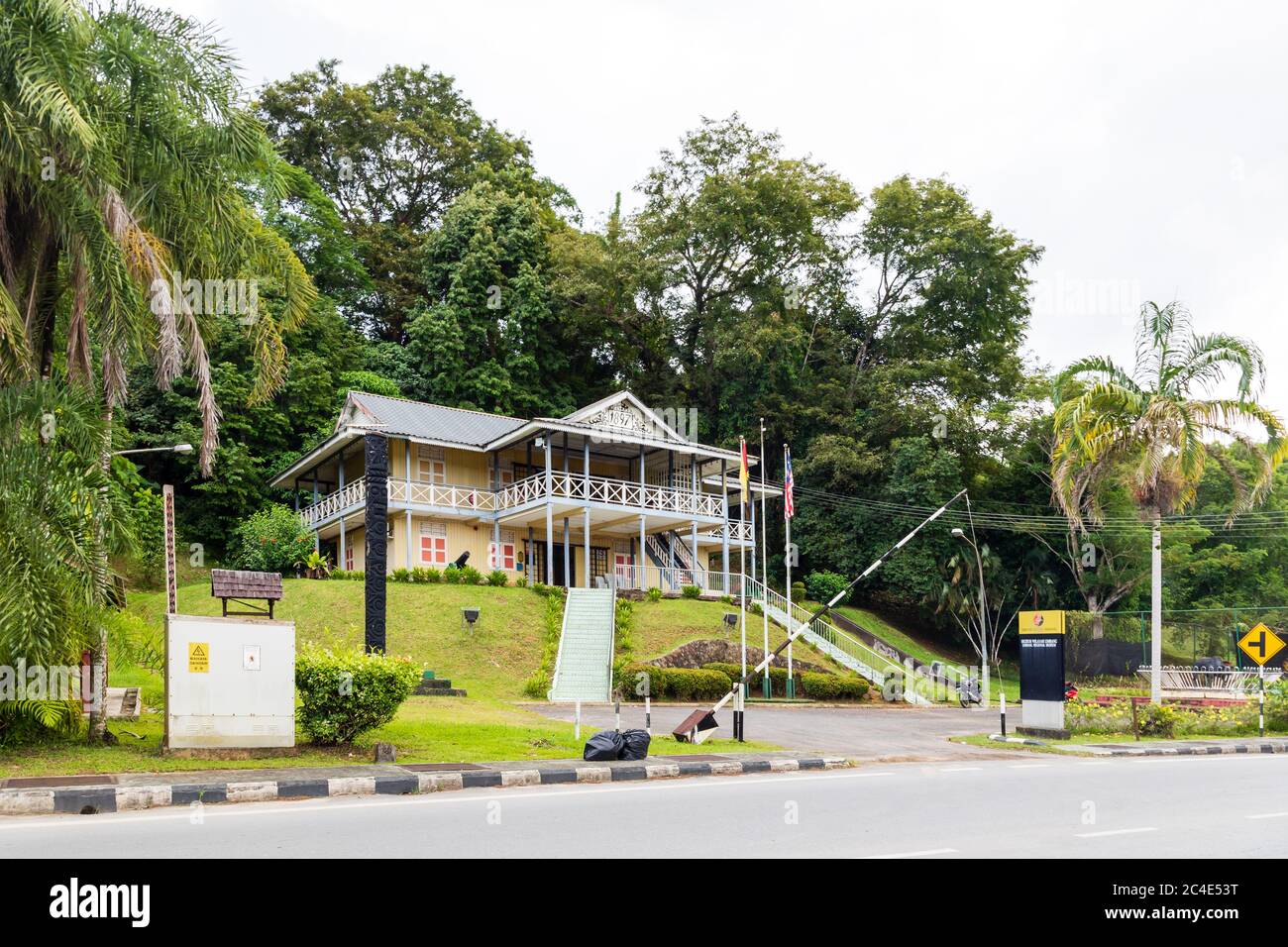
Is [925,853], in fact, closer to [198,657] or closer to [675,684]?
[198,657]

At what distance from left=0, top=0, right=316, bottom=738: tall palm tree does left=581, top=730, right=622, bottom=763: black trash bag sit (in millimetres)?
6203

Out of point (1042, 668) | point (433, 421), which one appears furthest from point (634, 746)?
point (433, 421)

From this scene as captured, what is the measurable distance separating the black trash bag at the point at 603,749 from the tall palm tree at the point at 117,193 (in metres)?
6.20

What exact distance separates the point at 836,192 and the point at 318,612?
113 ft

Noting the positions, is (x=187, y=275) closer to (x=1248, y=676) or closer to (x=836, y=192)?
(x=1248, y=676)

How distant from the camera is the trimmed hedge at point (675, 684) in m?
27.8

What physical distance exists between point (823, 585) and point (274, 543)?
72.0 feet

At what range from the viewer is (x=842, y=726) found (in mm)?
23547

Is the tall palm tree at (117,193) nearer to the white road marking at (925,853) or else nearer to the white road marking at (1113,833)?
the white road marking at (925,853)

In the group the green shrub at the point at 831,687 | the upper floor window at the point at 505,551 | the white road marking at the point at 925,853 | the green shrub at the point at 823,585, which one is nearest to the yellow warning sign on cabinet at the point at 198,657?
the white road marking at the point at 925,853

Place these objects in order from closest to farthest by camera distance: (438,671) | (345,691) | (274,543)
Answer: (345,691)
(438,671)
(274,543)

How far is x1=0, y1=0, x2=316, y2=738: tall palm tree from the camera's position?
13.2 m
